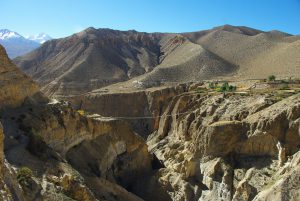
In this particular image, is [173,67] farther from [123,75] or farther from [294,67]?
[294,67]

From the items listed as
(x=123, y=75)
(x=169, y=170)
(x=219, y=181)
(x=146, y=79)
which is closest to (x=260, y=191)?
(x=219, y=181)

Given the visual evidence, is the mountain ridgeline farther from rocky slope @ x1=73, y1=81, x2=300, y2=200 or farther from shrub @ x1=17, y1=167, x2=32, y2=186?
shrub @ x1=17, y1=167, x2=32, y2=186

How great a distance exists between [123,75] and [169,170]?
86.2m

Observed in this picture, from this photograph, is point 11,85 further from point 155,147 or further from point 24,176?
point 155,147

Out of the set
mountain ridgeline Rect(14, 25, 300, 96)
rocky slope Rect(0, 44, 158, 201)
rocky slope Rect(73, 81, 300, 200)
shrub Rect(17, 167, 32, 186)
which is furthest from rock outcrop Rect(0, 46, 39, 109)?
mountain ridgeline Rect(14, 25, 300, 96)

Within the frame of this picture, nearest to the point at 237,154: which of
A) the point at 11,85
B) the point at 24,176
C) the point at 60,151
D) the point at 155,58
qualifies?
the point at 60,151

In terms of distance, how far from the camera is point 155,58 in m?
150

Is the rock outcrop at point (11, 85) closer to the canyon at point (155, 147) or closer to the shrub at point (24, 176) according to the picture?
the canyon at point (155, 147)

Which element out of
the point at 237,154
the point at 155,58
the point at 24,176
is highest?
the point at 155,58

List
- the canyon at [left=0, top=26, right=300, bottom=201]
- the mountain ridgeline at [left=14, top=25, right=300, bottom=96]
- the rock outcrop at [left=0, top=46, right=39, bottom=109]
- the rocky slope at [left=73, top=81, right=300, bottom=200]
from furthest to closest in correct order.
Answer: the mountain ridgeline at [left=14, top=25, right=300, bottom=96]
the rocky slope at [left=73, top=81, right=300, bottom=200]
the rock outcrop at [left=0, top=46, right=39, bottom=109]
the canyon at [left=0, top=26, right=300, bottom=201]

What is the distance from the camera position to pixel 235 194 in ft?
121

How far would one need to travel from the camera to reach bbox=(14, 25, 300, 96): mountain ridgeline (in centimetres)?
11025

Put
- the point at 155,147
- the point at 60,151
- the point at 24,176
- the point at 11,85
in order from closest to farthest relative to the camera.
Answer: the point at 24,176 → the point at 11,85 → the point at 60,151 → the point at 155,147

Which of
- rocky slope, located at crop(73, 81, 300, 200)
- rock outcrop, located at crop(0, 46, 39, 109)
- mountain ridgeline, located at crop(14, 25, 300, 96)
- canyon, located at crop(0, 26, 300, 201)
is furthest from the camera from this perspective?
mountain ridgeline, located at crop(14, 25, 300, 96)
